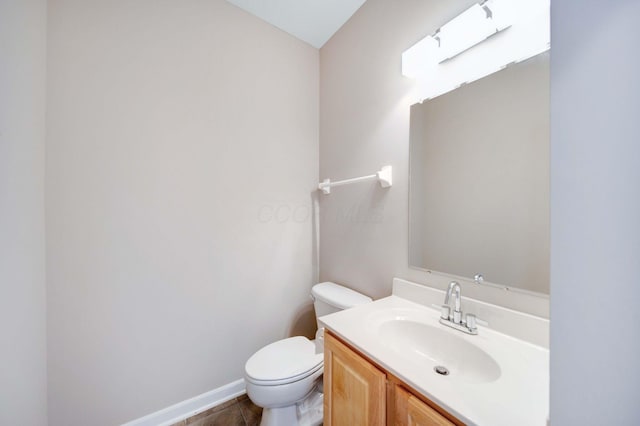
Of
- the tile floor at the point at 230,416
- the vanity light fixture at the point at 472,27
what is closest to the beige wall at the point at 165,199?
the tile floor at the point at 230,416

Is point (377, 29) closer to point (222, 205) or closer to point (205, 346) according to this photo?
point (222, 205)

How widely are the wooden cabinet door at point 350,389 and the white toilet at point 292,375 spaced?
241 millimetres

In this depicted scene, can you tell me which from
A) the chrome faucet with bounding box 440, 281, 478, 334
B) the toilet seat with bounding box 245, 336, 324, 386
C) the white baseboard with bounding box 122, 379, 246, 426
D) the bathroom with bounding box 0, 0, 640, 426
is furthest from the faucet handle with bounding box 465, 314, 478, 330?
the white baseboard with bounding box 122, 379, 246, 426

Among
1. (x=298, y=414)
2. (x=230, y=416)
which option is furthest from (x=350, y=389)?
(x=230, y=416)

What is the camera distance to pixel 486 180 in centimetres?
90

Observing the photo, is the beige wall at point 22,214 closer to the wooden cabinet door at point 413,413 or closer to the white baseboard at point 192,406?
the white baseboard at point 192,406

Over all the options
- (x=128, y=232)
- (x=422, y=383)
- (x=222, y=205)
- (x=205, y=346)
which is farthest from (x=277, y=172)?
(x=422, y=383)

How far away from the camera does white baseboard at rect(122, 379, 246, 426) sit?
1249 millimetres

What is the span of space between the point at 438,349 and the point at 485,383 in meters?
0.27

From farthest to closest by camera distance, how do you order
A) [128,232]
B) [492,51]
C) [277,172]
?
[277,172] → [128,232] → [492,51]

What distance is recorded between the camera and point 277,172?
1.67m

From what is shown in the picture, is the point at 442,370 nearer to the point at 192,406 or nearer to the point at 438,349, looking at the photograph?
the point at 438,349

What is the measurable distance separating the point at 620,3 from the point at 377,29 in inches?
53.5

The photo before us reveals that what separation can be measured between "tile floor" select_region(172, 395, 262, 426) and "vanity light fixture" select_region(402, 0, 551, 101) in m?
2.08
